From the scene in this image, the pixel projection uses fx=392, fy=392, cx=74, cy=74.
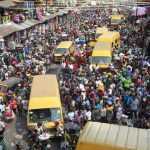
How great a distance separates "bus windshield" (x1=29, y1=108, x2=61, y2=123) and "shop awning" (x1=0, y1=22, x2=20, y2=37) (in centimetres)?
1881

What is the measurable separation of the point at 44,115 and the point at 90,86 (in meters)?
5.82

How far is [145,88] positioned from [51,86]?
5.34m

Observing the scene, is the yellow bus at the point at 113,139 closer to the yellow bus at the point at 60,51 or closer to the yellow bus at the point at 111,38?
the yellow bus at the point at 60,51

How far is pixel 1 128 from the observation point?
1752 cm

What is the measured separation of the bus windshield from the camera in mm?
17391

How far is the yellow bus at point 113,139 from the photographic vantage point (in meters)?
11.3

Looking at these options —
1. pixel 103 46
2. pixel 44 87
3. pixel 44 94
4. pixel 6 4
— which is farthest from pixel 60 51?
pixel 44 94

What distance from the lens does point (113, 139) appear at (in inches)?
461

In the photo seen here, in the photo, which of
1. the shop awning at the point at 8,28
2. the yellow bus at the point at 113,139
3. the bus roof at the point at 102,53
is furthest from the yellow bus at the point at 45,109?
the shop awning at the point at 8,28

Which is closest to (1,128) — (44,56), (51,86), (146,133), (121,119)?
(51,86)

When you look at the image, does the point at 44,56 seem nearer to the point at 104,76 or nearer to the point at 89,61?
the point at 89,61

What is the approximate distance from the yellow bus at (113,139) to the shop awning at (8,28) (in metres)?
24.4

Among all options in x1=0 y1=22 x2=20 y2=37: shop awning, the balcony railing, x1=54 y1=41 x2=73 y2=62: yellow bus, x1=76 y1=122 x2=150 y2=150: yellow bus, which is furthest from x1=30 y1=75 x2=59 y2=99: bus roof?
the balcony railing

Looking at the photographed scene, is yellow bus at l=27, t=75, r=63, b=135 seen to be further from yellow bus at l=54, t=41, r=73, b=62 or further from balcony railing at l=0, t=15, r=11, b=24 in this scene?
balcony railing at l=0, t=15, r=11, b=24
